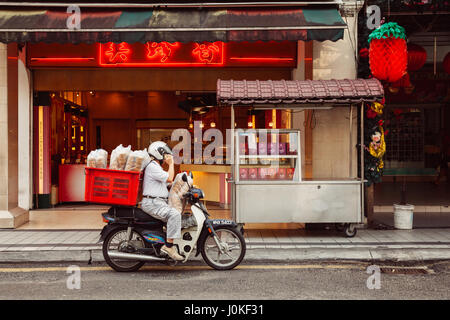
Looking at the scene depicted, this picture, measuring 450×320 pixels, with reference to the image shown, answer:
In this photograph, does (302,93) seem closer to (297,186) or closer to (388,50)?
(297,186)

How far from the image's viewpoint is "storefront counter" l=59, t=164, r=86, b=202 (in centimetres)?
1295

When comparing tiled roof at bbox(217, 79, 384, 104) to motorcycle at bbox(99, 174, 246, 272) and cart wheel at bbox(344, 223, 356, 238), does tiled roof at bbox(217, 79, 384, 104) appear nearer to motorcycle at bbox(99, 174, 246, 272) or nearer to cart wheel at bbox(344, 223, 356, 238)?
cart wheel at bbox(344, 223, 356, 238)

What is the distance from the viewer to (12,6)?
29.7 feet

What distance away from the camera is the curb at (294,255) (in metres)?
7.18

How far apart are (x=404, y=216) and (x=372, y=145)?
60.3 inches

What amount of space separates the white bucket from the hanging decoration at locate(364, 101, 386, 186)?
734 mm

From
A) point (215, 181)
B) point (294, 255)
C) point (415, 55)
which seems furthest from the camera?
point (215, 181)

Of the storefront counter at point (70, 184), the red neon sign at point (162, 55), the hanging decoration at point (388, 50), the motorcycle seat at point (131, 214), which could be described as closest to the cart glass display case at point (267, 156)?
the hanging decoration at point (388, 50)

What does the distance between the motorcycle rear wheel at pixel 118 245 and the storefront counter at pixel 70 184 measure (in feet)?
22.9

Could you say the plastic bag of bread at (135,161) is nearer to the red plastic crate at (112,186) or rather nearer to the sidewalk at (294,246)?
the red plastic crate at (112,186)

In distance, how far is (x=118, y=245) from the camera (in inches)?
251

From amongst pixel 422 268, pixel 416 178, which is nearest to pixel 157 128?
pixel 416 178

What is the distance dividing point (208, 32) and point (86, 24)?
230 cm

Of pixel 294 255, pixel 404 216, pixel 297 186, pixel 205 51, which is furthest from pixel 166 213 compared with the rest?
pixel 205 51
